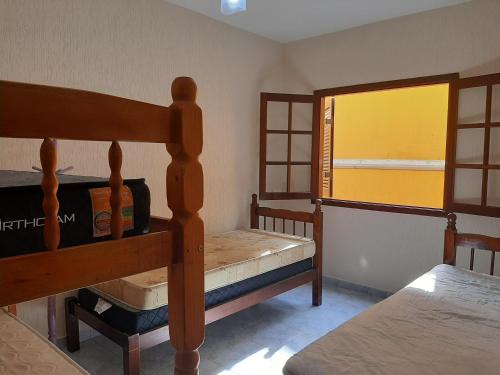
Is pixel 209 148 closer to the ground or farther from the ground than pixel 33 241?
farther from the ground

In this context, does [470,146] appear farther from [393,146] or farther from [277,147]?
[393,146]

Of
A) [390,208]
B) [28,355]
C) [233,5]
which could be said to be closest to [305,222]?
[390,208]

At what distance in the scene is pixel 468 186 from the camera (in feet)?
9.41

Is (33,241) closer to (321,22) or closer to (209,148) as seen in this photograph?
(209,148)

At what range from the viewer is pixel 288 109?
12.0ft

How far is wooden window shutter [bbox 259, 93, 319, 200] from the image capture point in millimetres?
3617

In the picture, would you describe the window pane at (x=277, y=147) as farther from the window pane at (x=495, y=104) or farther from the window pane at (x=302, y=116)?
the window pane at (x=495, y=104)

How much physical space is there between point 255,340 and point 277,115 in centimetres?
218

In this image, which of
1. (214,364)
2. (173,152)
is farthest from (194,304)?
(214,364)

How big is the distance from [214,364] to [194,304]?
1544mm

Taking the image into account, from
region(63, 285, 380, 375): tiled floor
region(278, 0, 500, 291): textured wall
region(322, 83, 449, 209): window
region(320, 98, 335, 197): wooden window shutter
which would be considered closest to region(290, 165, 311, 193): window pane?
region(320, 98, 335, 197): wooden window shutter

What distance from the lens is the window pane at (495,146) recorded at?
2719 millimetres

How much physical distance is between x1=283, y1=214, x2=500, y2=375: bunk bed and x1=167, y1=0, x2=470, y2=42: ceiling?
2122 millimetres

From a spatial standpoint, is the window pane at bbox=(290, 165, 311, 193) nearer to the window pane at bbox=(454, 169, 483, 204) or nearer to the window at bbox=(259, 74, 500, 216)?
the window at bbox=(259, 74, 500, 216)
